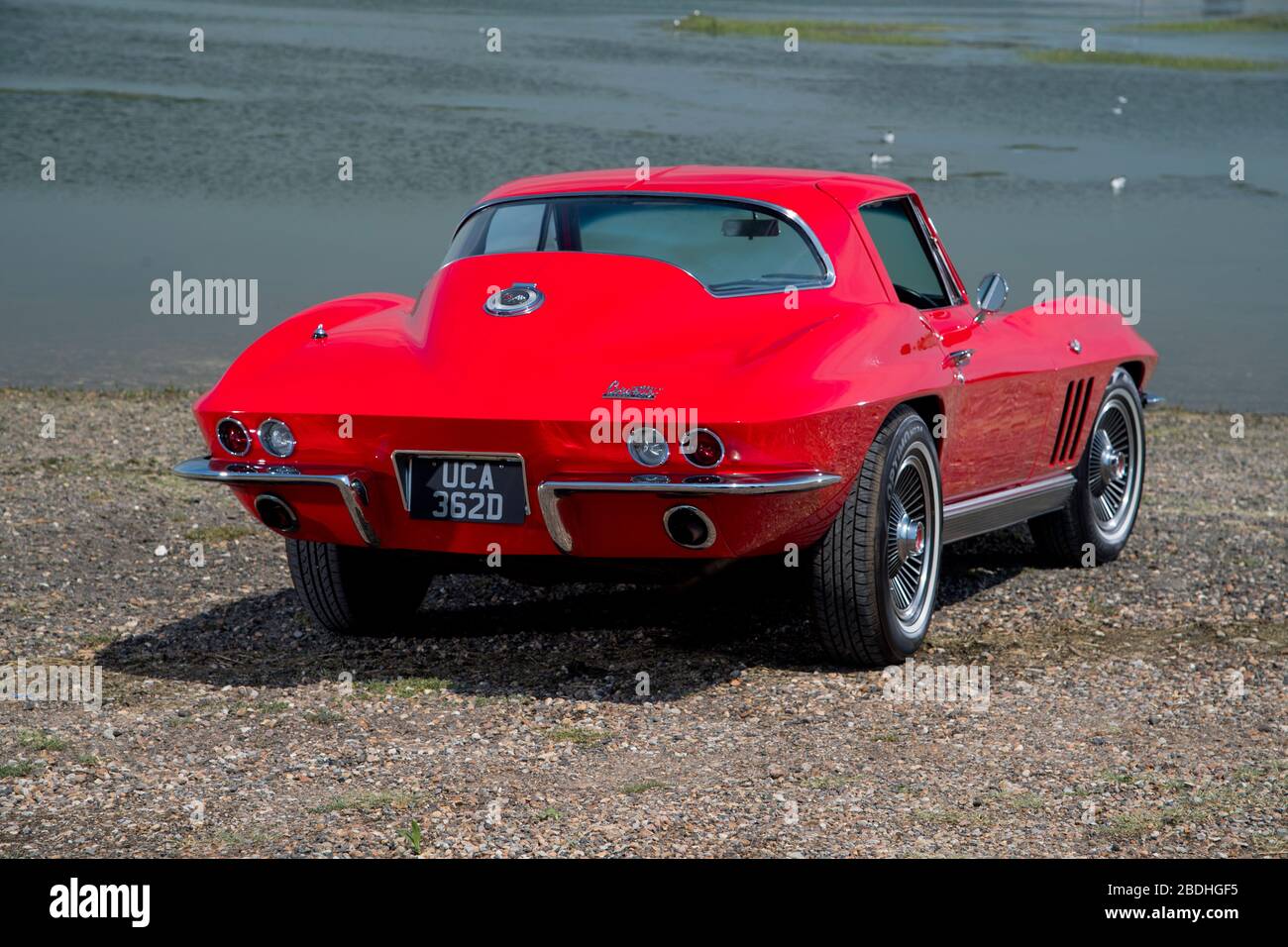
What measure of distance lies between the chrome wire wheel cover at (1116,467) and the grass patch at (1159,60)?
38213 millimetres

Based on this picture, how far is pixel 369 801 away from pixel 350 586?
1814mm

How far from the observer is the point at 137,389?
12.7 m

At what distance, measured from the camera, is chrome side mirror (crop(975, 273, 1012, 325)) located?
6.46m

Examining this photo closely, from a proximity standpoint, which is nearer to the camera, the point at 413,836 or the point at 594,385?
the point at 413,836

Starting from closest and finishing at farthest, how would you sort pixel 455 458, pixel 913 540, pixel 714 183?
pixel 455 458 → pixel 913 540 → pixel 714 183

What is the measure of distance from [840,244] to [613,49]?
3860 cm

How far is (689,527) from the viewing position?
5.08m

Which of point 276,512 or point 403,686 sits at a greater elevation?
point 276,512

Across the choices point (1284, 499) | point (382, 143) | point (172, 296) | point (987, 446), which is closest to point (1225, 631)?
point (987, 446)

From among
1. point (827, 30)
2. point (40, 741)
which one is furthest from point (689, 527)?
point (827, 30)

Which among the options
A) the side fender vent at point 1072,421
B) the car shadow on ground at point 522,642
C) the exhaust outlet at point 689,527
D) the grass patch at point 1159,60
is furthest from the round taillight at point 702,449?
the grass patch at point 1159,60

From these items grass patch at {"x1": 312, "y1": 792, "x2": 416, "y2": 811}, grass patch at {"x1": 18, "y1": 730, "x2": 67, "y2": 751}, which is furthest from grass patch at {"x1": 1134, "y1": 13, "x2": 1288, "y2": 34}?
grass patch at {"x1": 312, "y1": 792, "x2": 416, "y2": 811}

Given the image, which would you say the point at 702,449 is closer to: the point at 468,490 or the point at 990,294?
the point at 468,490

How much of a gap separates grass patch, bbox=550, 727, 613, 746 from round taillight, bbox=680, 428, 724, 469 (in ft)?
2.78
